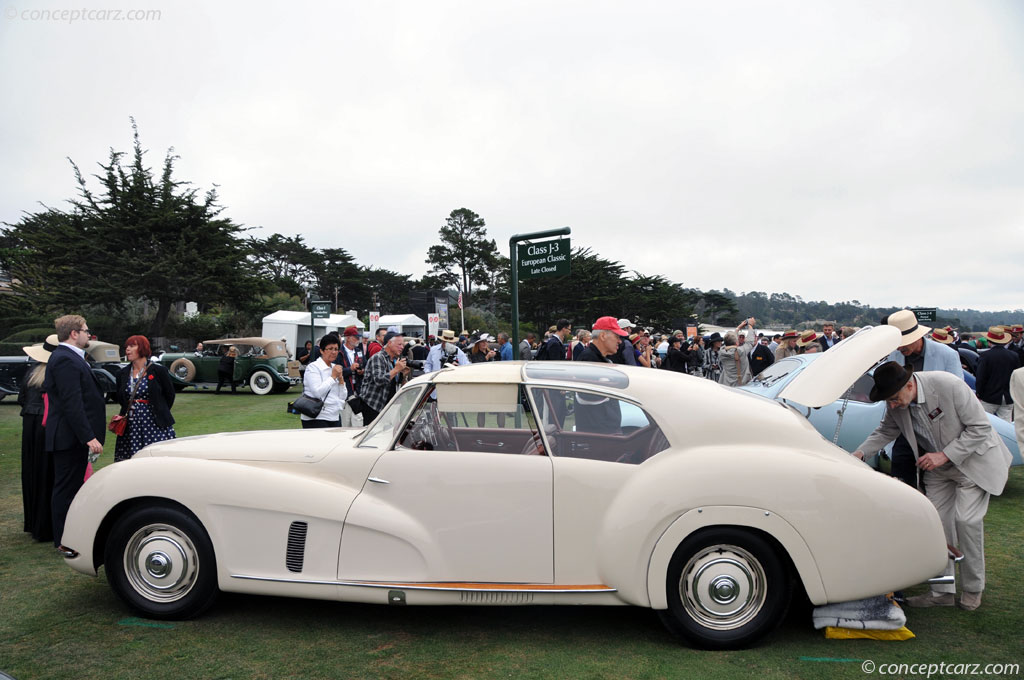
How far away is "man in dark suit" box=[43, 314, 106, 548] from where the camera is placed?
203 inches

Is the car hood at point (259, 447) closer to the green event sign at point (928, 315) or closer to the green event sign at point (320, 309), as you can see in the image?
the green event sign at point (320, 309)

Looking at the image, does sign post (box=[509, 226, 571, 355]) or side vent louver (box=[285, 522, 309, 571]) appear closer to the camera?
side vent louver (box=[285, 522, 309, 571])

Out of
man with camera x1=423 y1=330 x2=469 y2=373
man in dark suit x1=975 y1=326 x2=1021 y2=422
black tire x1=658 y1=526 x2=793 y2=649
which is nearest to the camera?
black tire x1=658 y1=526 x2=793 y2=649

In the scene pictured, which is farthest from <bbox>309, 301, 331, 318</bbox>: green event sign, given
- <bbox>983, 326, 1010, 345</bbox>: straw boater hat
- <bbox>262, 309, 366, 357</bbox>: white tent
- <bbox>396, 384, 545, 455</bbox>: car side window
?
<bbox>396, 384, 545, 455</bbox>: car side window

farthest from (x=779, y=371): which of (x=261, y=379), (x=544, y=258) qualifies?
(x=261, y=379)

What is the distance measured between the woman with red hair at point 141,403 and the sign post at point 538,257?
4.54 metres

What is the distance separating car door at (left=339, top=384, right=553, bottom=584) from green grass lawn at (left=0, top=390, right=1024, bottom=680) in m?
0.38

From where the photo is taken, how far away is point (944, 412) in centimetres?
405

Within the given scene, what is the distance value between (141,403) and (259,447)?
2.05 m

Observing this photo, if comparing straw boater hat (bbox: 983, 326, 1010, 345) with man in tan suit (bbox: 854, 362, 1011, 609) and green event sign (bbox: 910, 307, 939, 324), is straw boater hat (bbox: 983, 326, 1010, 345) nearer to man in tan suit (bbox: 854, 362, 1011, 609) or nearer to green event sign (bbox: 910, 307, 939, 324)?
man in tan suit (bbox: 854, 362, 1011, 609)

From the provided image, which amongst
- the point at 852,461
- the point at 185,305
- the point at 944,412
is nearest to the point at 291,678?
the point at 852,461

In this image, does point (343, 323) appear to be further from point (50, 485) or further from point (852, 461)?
point (852, 461)

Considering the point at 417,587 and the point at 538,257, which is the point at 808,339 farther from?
the point at 417,587

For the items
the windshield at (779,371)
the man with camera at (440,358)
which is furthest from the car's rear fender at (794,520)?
the man with camera at (440,358)
